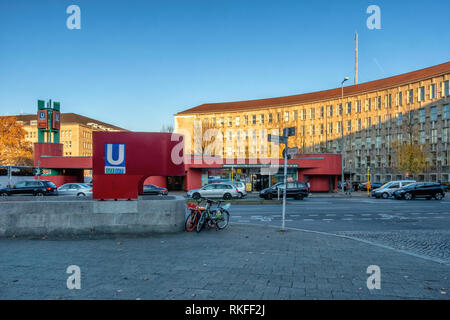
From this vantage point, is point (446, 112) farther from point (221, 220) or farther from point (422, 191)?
point (221, 220)

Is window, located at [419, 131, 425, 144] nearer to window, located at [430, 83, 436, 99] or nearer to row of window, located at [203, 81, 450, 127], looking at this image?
row of window, located at [203, 81, 450, 127]

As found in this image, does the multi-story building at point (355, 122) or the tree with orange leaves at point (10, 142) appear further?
the multi-story building at point (355, 122)

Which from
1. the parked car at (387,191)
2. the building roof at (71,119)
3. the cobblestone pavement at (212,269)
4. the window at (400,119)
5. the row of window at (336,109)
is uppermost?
the building roof at (71,119)

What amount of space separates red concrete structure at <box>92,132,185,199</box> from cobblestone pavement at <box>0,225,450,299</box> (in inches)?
60.0

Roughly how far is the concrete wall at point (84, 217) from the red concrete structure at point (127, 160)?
0.40m

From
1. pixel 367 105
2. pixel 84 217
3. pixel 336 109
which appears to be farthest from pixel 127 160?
pixel 336 109

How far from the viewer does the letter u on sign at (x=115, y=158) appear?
923 cm

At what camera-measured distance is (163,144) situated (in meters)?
9.41

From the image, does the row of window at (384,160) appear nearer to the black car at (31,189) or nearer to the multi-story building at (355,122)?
the multi-story building at (355,122)

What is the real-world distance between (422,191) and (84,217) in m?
27.9

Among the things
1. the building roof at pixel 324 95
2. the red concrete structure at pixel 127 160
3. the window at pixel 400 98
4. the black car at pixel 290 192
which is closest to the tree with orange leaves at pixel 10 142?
the building roof at pixel 324 95

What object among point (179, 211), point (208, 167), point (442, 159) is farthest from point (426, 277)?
point (442, 159)

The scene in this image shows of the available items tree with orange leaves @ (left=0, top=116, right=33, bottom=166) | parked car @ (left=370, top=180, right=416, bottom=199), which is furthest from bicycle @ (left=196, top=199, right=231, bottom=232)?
tree with orange leaves @ (left=0, top=116, right=33, bottom=166)
